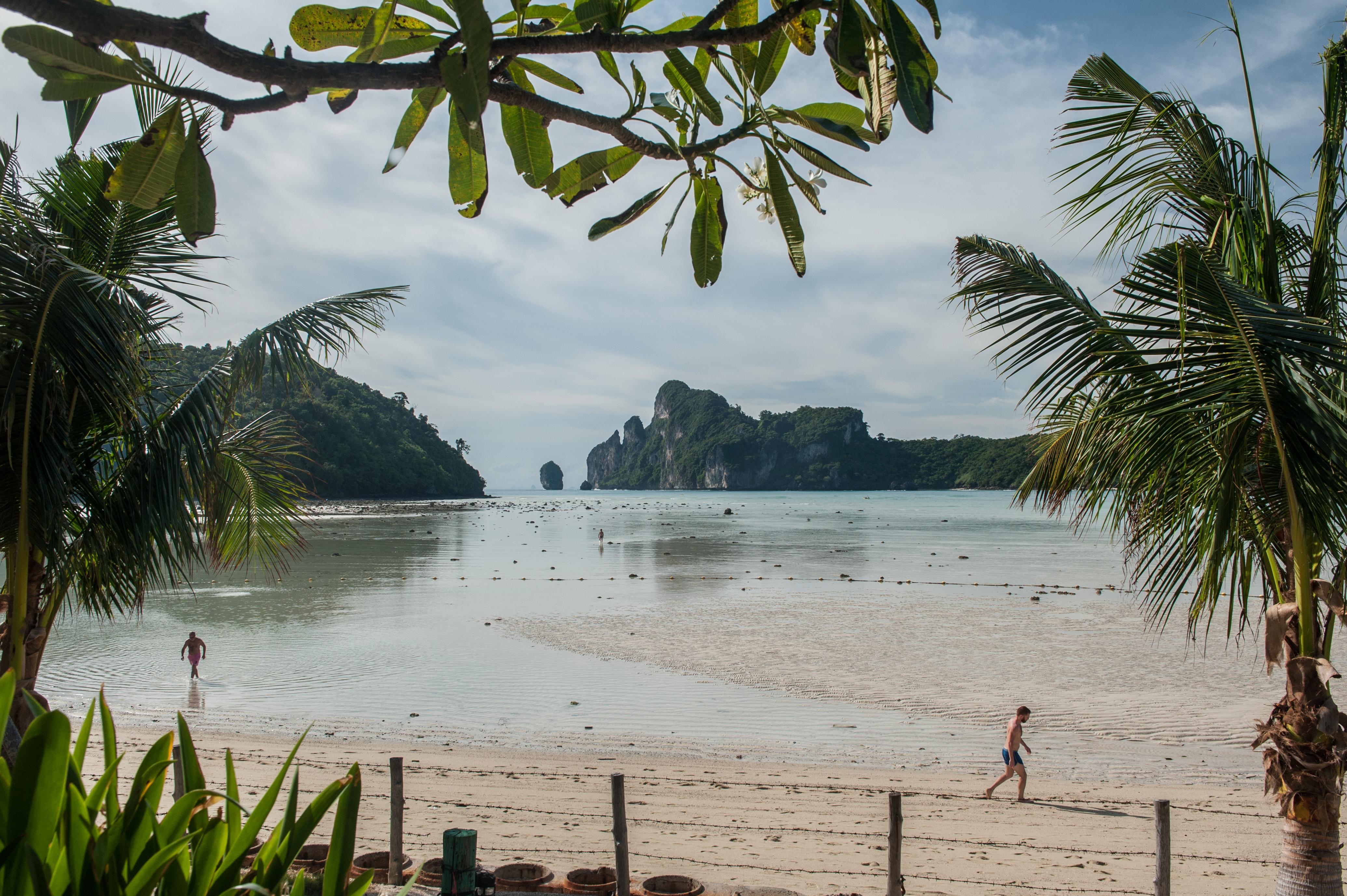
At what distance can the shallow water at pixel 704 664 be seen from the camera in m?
9.20

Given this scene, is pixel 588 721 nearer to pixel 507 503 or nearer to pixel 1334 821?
pixel 1334 821

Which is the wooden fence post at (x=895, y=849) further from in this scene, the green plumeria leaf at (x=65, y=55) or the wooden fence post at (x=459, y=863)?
the green plumeria leaf at (x=65, y=55)

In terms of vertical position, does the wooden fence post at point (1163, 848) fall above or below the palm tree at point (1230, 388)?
below

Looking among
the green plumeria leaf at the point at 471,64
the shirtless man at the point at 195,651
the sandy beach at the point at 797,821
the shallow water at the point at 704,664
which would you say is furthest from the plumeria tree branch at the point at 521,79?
the shirtless man at the point at 195,651

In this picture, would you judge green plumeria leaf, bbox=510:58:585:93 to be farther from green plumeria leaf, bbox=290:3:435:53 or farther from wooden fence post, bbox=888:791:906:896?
wooden fence post, bbox=888:791:906:896

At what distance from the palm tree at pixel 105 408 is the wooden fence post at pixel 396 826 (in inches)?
64.3

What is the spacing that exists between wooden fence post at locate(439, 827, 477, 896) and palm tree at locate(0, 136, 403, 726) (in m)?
2.21

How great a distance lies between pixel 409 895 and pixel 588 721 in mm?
5548

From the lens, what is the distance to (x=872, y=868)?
5.45 metres

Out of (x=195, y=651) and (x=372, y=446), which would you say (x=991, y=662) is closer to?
(x=195, y=651)

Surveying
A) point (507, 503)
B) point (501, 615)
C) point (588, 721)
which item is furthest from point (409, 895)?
point (507, 503)

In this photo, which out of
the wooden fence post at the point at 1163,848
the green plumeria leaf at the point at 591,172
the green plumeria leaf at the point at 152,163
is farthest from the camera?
the wooden fence post at the point at 1163,848

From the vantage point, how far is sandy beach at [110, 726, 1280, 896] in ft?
18.0

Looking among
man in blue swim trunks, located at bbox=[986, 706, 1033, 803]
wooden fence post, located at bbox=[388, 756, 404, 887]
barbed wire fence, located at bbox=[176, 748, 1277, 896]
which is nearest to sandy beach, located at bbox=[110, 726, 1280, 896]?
barbed wire fence, located at bbox=[176, 748, 1277, 896]
